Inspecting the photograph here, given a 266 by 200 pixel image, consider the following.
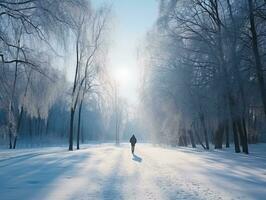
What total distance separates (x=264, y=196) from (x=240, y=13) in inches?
522

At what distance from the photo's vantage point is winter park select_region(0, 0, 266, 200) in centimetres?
992

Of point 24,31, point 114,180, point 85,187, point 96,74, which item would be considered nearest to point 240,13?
point 24,31

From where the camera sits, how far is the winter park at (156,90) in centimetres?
992

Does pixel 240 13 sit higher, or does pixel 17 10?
pixel 240 13

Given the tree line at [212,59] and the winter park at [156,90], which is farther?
the tree line at [212,59]

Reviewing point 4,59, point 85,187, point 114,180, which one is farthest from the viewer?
point 4,59

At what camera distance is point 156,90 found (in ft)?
120

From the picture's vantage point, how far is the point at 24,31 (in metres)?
16.2

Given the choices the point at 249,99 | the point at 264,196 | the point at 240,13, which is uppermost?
the point at 240,13

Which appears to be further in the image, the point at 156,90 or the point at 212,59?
the point at 156,90

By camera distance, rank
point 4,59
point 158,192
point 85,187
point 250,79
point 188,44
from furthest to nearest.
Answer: point 188,44, point 250,79, point 4,59, point 85,187, point 158,192

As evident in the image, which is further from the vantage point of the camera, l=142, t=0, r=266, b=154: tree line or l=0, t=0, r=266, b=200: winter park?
l=142, t=0, r=266, b=154: tree line

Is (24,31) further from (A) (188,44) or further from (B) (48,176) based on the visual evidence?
(A) (188,44)

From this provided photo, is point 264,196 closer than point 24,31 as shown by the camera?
Yes
